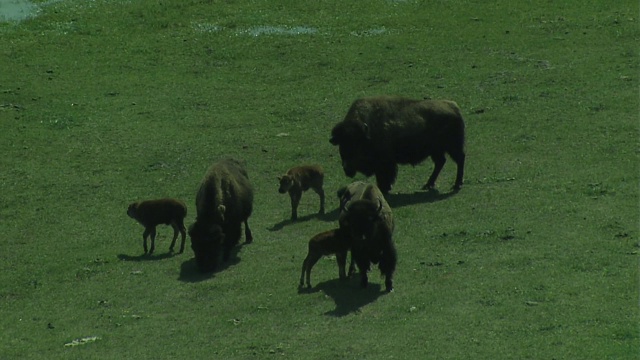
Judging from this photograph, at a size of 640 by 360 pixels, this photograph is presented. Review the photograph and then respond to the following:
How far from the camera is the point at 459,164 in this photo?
22.5 meters

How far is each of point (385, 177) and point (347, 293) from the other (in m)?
5.45

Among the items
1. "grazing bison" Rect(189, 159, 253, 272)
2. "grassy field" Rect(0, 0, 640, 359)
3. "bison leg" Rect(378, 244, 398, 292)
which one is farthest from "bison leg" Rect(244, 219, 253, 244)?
"bison leg" Rect(378, 244, 398, 292)

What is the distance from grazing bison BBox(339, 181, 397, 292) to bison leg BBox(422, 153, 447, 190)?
16.9ft

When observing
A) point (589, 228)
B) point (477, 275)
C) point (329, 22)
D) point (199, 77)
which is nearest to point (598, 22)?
point (329, 22)

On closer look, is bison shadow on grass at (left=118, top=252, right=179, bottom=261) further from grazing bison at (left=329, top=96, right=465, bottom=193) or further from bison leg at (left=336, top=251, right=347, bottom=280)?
grazing bison at (left=329, top=96, right=465, bottom=193)

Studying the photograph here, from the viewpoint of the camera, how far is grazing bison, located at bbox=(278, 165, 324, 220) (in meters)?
21.4

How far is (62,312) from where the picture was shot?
1780 cm

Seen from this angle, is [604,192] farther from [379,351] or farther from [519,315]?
[379,351]

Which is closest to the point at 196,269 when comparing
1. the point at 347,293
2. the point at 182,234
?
the point at 182,234

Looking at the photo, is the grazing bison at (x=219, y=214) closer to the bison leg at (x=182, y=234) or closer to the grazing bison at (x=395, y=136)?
the bison leg at (x=182, y=234)

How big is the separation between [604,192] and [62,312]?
8.36 m

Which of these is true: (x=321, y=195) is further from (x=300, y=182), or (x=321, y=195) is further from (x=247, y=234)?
(x=247, y=234)

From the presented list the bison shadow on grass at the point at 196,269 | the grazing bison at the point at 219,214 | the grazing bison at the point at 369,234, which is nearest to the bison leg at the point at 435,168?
the grazing bison at the point at 219,214

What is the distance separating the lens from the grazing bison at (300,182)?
70.3ft
